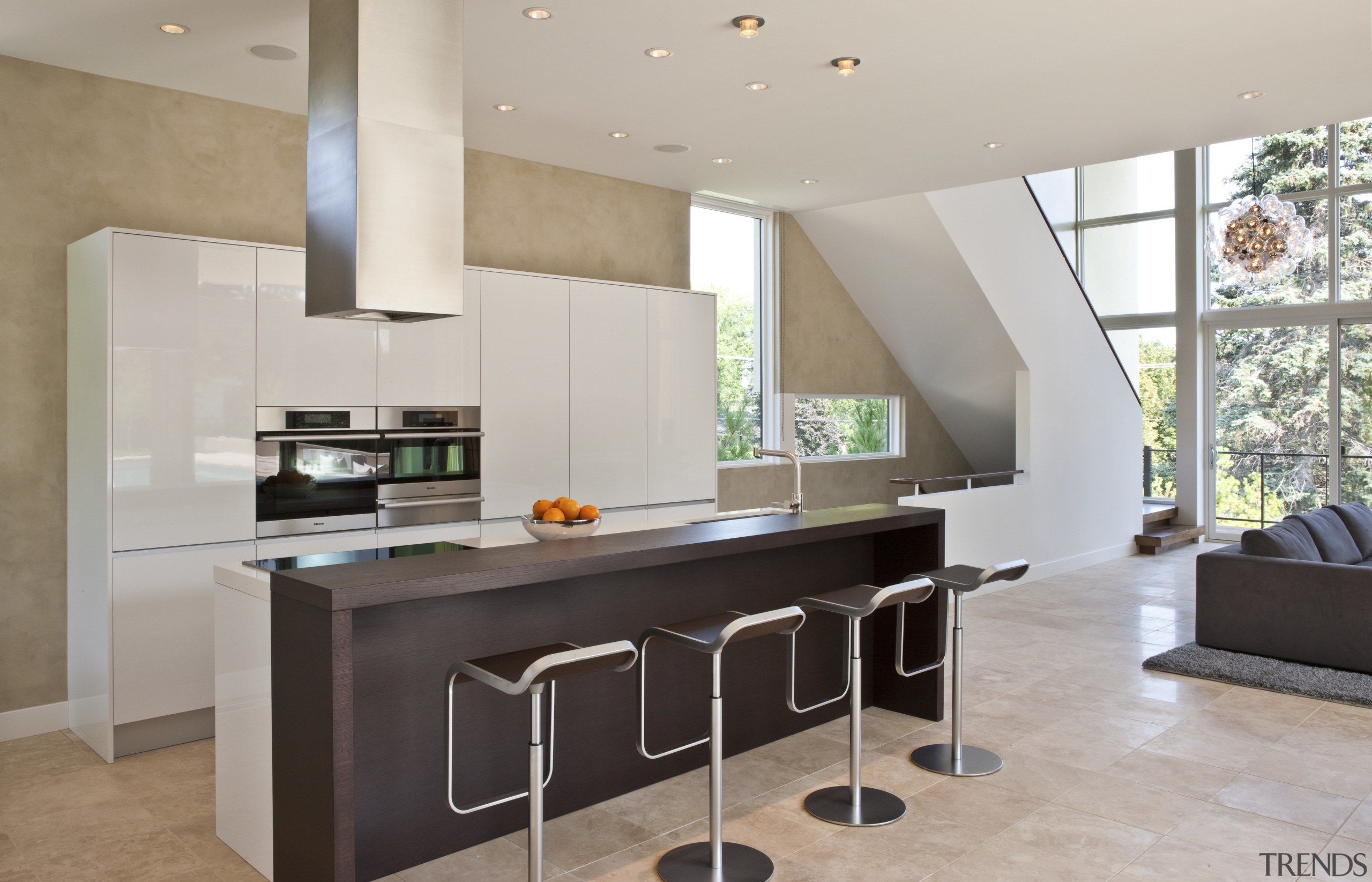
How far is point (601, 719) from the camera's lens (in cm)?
346

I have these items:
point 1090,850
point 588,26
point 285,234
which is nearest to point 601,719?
point 1090,850

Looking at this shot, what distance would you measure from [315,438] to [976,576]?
9.31 feet

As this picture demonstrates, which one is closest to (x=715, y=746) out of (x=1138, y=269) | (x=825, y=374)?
(x=825, y=374)

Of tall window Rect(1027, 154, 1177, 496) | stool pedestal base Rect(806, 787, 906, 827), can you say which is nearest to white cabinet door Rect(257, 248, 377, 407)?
stool pedestal base Rect(806, 787, 906, 827)

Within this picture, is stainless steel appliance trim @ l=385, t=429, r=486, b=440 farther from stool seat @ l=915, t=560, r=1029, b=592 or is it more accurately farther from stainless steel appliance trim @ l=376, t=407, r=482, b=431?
stool seat @ l=915, t=560, r=1029, b=592

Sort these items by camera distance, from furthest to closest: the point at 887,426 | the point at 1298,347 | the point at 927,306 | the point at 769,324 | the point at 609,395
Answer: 1. the point at 1298,347
2. the point at 887,426
3. the point at 927,306
4. the point at 769,324
5. the point at 609,395

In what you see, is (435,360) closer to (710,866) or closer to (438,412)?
(438,412)

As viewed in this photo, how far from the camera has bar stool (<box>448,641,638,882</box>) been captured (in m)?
2.38

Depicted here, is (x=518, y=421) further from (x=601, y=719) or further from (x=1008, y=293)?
(x=1008, y=293)

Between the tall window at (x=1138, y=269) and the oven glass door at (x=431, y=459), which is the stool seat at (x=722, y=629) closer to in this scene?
the oven glass door at (x=431, y=459)

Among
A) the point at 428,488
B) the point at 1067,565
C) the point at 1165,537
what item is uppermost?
the point at 428,488

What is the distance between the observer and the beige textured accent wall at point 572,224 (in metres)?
5.38

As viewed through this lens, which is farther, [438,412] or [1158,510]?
[1158,510]

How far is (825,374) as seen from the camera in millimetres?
7602
